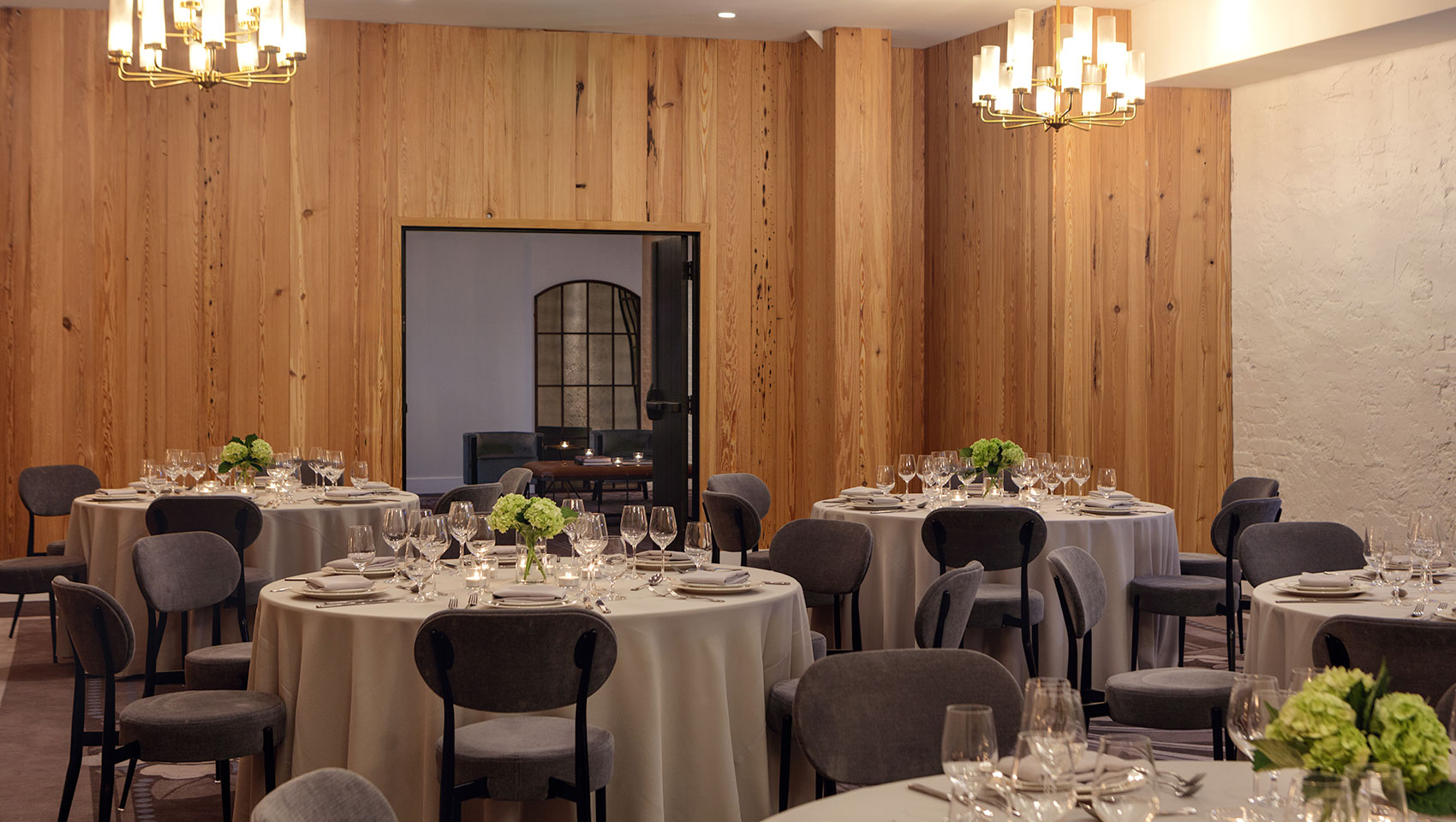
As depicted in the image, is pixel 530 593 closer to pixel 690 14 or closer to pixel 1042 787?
pixel 1042 787

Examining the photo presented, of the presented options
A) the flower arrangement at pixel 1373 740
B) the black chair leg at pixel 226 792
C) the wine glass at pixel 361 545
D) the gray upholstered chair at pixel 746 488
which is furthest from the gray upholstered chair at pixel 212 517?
the flower arrangement at pixel 1373 740

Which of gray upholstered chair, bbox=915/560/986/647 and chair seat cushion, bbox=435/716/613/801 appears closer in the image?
chair seat cushion, bbox=435/716/613/801

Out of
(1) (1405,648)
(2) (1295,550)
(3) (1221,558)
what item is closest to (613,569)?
(1) (1405,648)

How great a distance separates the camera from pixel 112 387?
832 cm

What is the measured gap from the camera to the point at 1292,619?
3.67m

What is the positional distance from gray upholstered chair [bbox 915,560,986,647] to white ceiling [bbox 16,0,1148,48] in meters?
5.16

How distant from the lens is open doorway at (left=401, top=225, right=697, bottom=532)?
14.1m

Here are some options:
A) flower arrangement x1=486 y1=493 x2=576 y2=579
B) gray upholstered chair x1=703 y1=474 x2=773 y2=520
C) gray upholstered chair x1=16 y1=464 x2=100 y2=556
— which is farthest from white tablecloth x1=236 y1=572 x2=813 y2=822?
gray upholstered chair x1=16 y1=464 x2=100 y2=556

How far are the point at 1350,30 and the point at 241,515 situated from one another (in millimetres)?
6005

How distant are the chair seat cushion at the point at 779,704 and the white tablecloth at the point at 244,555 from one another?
9.40 ft

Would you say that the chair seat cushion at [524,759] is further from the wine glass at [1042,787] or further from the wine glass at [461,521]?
the wine glass at [1042,787]

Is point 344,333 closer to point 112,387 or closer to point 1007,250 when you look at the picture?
point 112,387

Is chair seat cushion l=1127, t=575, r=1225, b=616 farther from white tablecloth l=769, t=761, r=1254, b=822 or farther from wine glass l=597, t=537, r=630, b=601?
white tablecloth l=769, t=761, r=1254, b=822

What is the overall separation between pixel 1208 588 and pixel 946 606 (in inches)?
85.6
